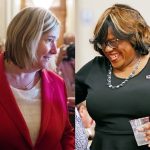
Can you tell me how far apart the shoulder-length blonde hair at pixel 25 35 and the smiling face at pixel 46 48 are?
2 cm

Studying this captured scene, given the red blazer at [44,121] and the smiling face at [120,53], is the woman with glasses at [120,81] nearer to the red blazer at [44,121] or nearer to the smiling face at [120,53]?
the smiling face at [120,53]

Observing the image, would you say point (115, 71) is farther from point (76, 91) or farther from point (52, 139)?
point (52, 139)

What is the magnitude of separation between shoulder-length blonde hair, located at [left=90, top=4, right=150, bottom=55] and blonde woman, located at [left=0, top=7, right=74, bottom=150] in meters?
0.20

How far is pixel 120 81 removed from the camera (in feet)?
4.25

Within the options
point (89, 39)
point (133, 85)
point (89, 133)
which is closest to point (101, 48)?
point (89, 39)

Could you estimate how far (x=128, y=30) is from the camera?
1.24 meters

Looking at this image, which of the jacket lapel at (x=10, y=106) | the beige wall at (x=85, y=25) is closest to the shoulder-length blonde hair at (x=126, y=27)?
the beige wall at (x=85, y=25)

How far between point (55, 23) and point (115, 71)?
34cm

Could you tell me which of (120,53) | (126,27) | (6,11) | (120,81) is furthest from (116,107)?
(6,11)

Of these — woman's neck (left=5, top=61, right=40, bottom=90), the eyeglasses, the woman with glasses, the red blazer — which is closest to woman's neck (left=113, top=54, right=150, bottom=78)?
the woman with glasses

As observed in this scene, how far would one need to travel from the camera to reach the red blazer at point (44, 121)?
48.0 inches

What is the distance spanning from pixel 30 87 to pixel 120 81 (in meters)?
0.39

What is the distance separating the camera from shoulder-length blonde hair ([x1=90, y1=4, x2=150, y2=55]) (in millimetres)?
1238

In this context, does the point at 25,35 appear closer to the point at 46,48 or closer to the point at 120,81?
the point at 46,48
